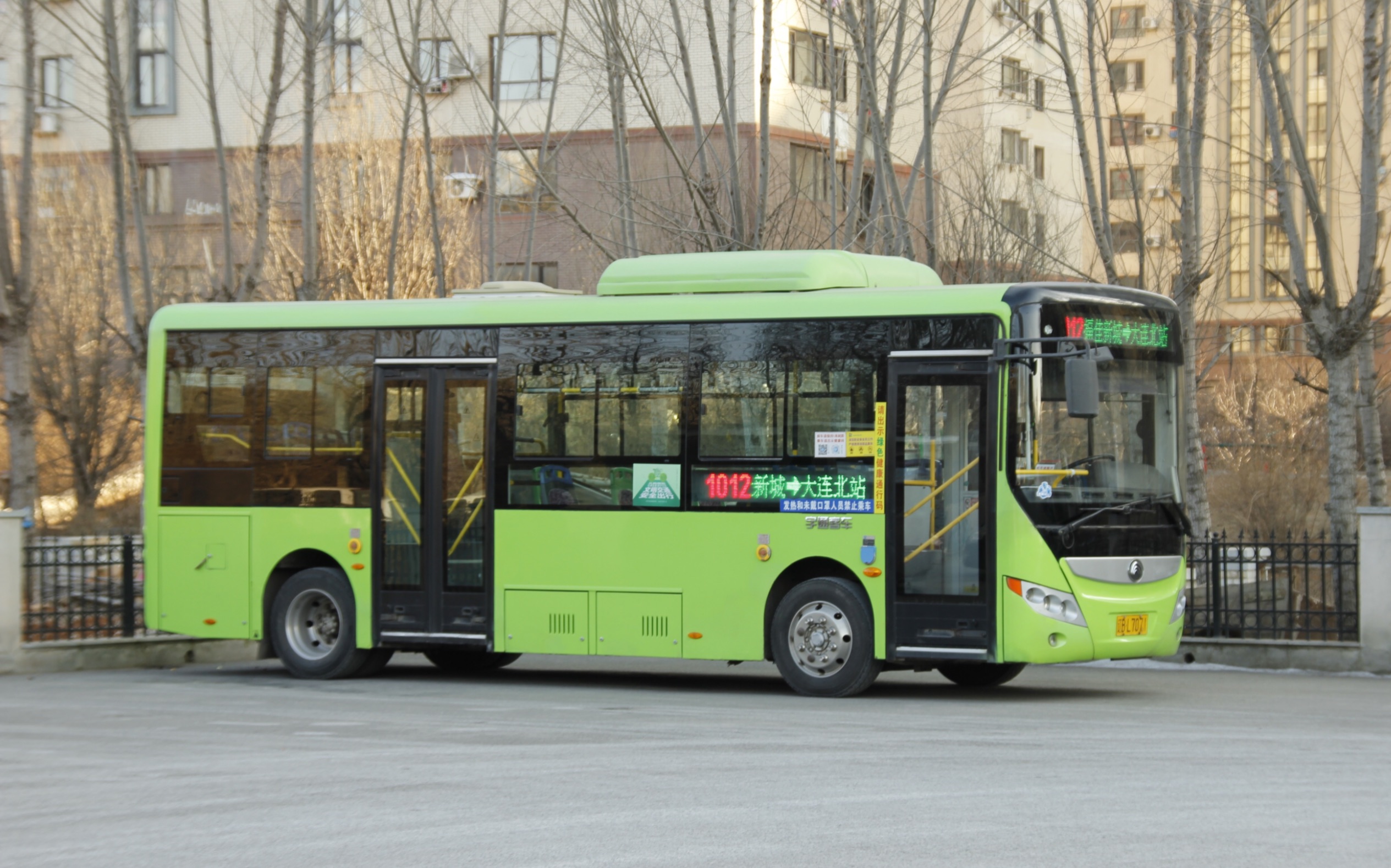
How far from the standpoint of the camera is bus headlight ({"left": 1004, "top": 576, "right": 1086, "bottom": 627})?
12383mm

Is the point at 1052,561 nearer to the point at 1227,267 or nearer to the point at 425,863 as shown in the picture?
the point at 425,863

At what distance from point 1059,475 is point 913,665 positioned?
201cm

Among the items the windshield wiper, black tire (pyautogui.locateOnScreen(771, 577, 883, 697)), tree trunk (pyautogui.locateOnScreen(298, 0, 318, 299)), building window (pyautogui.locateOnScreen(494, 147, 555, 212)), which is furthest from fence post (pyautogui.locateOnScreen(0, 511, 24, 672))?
building window (pyautogui.locateOnScreen(494, 147, 555, 212))

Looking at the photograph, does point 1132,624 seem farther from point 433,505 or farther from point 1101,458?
point 433,505

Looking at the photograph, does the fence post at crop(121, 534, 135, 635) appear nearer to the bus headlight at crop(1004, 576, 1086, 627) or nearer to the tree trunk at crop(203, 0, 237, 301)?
the tree trunk at crop(203, 0, 237, 301)

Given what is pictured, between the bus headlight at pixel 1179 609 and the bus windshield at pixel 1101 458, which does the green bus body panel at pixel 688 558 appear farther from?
the bus headlight at pixel 1179 609

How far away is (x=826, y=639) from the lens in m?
13.1

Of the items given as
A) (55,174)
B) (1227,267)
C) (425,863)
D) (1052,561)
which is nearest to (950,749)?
(1052,561)

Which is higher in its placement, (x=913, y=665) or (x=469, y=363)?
(x=469, y=363)

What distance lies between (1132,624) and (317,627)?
7082mm

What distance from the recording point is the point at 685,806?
26.5ft

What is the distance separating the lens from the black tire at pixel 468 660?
635 inches

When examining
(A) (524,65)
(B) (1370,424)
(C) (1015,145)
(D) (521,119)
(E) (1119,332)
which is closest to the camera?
(E) (1119,332)

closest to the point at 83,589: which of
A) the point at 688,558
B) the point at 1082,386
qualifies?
the point at 688,558
